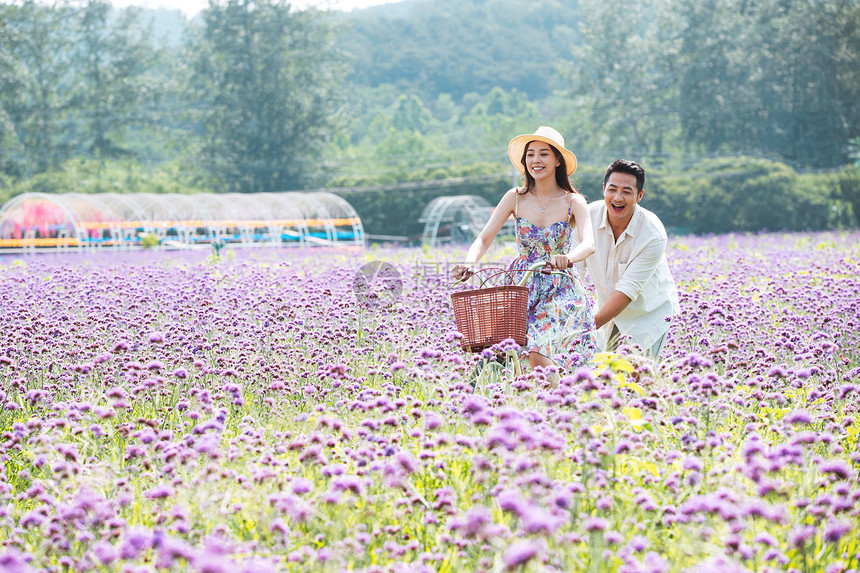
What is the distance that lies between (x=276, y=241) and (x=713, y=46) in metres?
39.6

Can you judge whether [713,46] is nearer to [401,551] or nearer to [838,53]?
[838,53]

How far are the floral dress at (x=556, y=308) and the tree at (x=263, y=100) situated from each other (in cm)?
4695

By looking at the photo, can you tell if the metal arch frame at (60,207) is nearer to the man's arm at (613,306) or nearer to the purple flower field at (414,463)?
the purple flower field at (414,463)

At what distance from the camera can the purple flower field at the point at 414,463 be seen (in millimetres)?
2459

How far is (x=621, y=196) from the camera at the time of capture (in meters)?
5.15

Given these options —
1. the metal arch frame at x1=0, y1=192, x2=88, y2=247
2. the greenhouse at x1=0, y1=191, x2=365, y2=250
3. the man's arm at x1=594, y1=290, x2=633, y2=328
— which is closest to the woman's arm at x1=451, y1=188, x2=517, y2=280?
the man's arm at x1=594, y1=290, x2=633, y2=328

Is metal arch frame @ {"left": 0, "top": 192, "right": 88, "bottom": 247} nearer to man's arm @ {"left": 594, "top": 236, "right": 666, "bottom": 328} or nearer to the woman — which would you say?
the woman

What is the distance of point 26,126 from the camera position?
53344 millimetres

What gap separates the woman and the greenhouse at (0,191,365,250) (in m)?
21.2

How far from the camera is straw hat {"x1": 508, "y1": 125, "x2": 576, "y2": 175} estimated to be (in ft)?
17.1

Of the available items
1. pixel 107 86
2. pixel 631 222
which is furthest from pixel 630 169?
pixel 107 86

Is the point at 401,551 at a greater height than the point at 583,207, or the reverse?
the point at 583,207

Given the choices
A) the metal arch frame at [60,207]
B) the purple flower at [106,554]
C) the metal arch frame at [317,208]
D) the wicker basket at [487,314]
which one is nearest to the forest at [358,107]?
the metal arch frame at [317,208]

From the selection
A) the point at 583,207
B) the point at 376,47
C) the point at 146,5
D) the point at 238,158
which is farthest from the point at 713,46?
the point at 376,47
